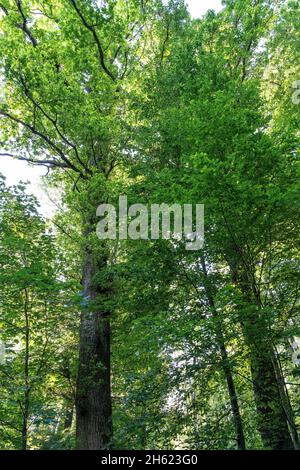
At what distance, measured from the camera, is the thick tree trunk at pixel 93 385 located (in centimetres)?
554

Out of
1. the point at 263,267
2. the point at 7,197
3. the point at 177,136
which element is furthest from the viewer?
the point at 177,136

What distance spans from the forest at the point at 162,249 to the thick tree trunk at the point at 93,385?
0.09 feet

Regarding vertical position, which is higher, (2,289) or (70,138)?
(70,138)

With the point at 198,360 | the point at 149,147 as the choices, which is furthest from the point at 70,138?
the point at 198,360

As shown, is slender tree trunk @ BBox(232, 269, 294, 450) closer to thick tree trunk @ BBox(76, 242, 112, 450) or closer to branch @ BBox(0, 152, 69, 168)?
thick tree trunk @ BBox(76, 242, 112, 450)

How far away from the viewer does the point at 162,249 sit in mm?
4859

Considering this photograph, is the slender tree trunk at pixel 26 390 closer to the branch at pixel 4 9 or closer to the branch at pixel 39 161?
the branch at pixel 39 161

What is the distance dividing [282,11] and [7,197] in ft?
25.6

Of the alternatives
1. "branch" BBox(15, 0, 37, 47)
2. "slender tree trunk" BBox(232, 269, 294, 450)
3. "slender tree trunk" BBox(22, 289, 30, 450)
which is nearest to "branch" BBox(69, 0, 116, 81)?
"branch" BBox(15, 0, 37, 47)

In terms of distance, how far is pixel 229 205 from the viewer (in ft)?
11.7

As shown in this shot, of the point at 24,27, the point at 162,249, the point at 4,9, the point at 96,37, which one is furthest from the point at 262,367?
the point at 4,9

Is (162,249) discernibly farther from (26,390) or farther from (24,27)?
(24,27)

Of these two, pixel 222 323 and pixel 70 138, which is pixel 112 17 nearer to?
pixel 70 138

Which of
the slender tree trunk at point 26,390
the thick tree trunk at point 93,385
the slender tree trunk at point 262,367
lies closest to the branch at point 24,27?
the thick tree trunk at point 93,385
